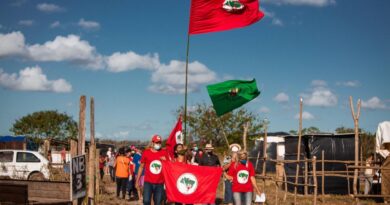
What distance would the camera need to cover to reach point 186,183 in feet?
34.7

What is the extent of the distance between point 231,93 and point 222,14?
2537 mm

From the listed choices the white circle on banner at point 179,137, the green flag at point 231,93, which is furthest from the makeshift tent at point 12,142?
the white circle on banner at point 179,137

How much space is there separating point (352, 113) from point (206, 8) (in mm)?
9023

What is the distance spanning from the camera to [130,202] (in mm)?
15766

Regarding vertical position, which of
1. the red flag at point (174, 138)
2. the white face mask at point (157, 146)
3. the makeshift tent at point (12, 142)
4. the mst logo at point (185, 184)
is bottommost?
the mst logo at point (185, 184)

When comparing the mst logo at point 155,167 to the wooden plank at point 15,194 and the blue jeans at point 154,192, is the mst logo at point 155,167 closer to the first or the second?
the blue jeans at point 154,192

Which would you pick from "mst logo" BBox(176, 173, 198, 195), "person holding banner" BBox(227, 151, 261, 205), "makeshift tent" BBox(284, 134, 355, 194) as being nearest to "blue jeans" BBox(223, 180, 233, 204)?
"person holding banner" BBox(227, 151, 261, 205)

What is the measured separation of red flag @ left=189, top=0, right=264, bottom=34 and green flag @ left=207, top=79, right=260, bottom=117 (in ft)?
6.61

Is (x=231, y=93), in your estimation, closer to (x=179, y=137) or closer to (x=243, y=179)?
(x=179, y=137)

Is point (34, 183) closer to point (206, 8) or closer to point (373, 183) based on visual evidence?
point (206, 8)

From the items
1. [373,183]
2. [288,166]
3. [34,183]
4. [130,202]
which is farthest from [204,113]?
[34,183]

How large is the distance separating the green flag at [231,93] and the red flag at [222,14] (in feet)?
6.61

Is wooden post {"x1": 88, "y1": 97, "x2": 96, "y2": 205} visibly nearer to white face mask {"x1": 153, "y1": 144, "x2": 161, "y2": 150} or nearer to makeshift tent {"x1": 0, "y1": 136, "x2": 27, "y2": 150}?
white face mask {"x1": 153, "y1": 144, "x2": 161, "y2": 150}

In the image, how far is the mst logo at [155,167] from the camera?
34.2 ft
